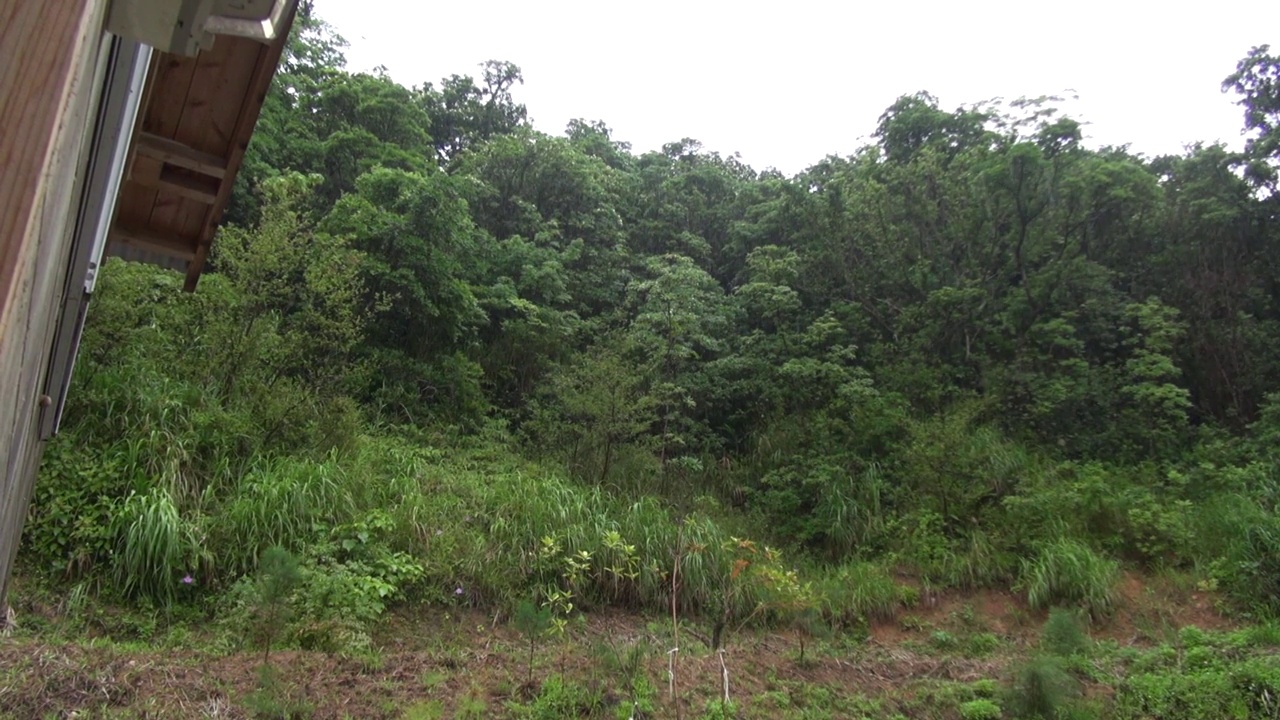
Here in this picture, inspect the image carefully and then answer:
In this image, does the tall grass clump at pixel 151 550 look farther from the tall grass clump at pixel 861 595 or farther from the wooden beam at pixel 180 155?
the tall grass clump at pixel 861 595

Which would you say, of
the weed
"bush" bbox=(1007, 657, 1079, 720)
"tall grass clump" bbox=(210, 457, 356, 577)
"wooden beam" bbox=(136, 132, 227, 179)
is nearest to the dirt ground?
the weed

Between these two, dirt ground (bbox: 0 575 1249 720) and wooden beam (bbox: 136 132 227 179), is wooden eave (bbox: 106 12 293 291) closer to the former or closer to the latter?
wooden beam (bbox: 136 132 227 179)

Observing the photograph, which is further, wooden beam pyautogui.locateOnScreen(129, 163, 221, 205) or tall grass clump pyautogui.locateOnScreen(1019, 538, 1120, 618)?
tall grass clump pyautogui.locateOnScreen(1019, 538, 1120, 618)

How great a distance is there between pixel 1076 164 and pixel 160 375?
43.4ft

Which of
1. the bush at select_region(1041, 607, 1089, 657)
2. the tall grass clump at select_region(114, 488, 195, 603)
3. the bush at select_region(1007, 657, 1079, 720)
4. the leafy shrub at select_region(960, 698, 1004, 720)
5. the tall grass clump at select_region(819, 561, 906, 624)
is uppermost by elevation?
the bush at select_region(1041, 607, 1089, 657)

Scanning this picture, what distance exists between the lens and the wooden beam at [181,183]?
3275 millimetres

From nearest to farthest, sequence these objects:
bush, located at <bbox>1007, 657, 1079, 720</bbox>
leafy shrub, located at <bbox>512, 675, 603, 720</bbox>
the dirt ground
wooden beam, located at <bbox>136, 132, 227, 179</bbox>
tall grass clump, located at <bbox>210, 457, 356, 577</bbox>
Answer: wooden beam, located at <bbox>136, 132, 227, 179</bbox> → the dirt ground → leafy shrub, located at <bbox>512, 675, 603, 720</bbox> → bush, located at <bbox>1007, 657, 1079, 720</bbox> → tall grass clump, located at <bbox>210, 457, 356, 577</bbox>

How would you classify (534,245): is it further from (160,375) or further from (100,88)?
(100,88)

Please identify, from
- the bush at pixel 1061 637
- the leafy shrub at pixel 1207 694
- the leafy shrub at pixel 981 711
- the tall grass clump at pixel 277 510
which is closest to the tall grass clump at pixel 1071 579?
the bush at pixel 1061 637

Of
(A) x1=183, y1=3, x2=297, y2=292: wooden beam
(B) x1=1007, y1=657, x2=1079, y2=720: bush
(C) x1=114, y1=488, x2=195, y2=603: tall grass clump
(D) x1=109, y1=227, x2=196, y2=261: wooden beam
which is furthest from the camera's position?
(C) x1=114, y1=488, x2=195, y2=603: tall grass clump

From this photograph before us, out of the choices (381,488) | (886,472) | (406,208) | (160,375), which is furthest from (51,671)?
(886,472)

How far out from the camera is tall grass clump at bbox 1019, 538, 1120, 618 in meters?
8.12

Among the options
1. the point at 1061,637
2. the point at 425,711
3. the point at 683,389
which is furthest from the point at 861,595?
the point at 425,711

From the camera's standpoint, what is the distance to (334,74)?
14680 mm
